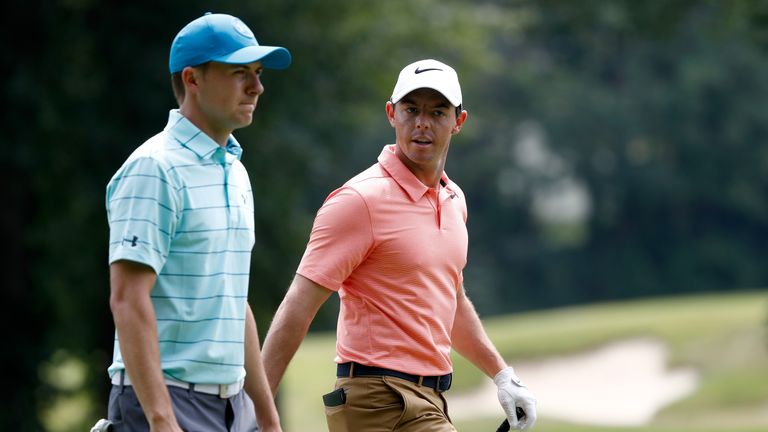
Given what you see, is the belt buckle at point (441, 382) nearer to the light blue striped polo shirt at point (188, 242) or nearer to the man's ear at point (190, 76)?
the light blue striped polo shirt at point (188, 242)

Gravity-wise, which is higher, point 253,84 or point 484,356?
point 253,84

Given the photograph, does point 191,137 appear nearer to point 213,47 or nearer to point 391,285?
point 213,47

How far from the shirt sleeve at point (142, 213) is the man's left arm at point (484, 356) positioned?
1699 mm

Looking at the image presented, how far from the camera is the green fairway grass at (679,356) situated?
643 inches

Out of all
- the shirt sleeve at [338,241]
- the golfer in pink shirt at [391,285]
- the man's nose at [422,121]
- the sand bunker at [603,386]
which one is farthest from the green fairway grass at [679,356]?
the shirt sleeve at [338,241]

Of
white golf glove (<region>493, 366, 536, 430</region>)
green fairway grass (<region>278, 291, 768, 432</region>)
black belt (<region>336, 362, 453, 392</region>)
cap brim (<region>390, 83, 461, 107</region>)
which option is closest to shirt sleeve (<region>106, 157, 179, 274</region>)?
black belt (<region>336, 362, 453, 392</region>)

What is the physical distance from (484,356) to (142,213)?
6.32ft

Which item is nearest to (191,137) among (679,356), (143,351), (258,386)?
(143,351)

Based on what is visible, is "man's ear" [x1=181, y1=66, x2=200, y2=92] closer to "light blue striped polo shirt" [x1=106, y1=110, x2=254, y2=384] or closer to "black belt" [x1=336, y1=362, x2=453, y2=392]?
"light blue striped polo shirt" [x1=106, y1=110, x2=254, y2=384]

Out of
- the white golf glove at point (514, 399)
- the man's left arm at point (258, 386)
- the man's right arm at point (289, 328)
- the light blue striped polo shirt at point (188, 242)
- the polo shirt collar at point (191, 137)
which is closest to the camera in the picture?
the light blue striped polo shirt at point (188, 242)

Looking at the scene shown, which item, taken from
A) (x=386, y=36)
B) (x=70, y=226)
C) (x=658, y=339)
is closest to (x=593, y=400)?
(x=658, y=339)

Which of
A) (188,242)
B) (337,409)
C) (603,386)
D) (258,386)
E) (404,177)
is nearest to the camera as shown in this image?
(188,242)

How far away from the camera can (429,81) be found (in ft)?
15.4

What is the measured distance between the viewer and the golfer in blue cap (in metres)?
3.57
